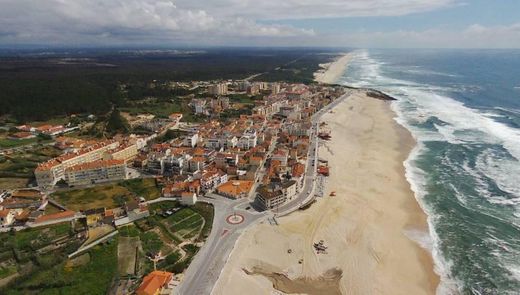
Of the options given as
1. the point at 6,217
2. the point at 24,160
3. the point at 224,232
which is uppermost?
the point at 6,217

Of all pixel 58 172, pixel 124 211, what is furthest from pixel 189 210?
pixel 58 172

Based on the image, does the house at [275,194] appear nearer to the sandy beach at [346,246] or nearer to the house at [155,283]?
the sandy beach at [346,246]

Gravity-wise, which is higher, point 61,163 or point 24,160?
point 61,163

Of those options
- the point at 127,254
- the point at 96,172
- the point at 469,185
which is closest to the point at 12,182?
the point at 96,172

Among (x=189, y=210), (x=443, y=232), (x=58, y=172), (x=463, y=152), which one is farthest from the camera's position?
(x=463, y=152)

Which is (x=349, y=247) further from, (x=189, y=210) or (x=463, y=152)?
(x=463, y=152)

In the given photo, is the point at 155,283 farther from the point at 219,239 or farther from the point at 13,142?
the point at 13,142
